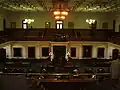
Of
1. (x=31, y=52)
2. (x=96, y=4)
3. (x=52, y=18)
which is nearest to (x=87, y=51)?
(x=52, y=18)

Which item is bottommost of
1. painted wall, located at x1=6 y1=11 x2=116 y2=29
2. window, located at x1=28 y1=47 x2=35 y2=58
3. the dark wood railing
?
window, located at x1=28 y1=47 x2=35 y2=58

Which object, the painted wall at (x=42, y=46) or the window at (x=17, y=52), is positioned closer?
the painted wall at (x=42, y=46)

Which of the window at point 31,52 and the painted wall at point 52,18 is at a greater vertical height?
the painted wall at point 52,18

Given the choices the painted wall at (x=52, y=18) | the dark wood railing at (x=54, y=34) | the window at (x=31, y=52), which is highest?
the painted wall at (x=52, y=18)

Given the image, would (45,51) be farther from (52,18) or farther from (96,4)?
(96,4)

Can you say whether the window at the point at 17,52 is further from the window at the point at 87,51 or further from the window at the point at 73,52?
the window at the point at 87,51

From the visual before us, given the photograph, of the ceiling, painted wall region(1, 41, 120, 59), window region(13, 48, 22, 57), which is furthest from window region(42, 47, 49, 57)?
the ceiling

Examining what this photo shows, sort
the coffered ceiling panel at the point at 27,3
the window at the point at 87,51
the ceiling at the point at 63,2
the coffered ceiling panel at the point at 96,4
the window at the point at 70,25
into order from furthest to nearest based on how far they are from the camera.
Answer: the window at the point at 70,25
the window at the point at 87,51
the coffered ceiling panel at the point at 27,3
the coffered ceiling panel at the point at 96,4
the ceiling at the point at 63,2

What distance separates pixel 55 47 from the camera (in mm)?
25953

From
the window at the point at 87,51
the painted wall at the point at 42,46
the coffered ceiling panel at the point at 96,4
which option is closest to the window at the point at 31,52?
the painted wall at the point at 42,46

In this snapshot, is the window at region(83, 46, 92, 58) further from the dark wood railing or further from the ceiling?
the ceiling

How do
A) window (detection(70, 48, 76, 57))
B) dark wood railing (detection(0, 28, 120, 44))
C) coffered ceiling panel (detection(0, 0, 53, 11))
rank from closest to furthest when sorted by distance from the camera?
coffered ceiling panel (detection(0, 0, 53, 11)) → dark wood railing (detection(0, 28, 120, 44)) → window (detection(70, 48, 76, 57))

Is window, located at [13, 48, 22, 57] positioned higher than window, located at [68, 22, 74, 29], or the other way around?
window, located at [68, 22, 74, 29]

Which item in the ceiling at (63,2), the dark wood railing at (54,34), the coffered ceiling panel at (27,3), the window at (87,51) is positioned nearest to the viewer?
the ceiling at (63,2)
